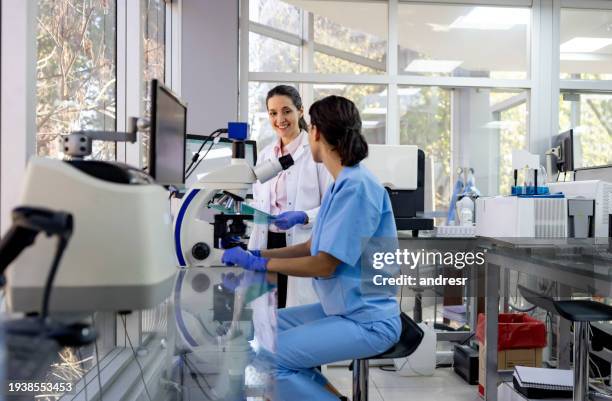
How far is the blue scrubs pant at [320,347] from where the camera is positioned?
65.1 inches

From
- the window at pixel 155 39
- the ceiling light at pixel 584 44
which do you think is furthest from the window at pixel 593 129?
the window at pixel 155 39

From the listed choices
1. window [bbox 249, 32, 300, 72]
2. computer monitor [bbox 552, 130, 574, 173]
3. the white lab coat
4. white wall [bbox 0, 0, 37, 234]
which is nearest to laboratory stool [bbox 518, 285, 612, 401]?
the white lab coat

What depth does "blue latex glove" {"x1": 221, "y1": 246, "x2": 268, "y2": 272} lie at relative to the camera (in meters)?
1.80

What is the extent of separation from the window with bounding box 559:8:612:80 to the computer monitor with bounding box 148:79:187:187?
420 cm

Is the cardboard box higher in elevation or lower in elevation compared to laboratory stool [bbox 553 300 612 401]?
lower

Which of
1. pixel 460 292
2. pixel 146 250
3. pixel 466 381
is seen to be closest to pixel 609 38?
pixel 460 292

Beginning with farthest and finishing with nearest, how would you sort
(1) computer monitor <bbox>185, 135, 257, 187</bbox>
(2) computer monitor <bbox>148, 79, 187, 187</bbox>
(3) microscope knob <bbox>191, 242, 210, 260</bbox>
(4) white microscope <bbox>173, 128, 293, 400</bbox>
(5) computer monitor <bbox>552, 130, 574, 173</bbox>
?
(5) computer monitor <bbox>552, 130, 574, 173</bbox>, (1) computer monitor <bbox>185, 135, 257, 187</bbox>, (3) microscope knob <bbox>191, 242, 210, 260</bbox>, (4) white microscope <bbox>173, 128, 293, 400</bbox>, (2) computer monitor <bbox>148, 79, 187, 187</bbox>

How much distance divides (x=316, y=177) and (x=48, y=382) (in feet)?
4.60

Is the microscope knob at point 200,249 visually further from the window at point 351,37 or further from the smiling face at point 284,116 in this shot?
the window at point 351,37

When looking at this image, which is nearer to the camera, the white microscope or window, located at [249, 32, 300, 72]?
the white microscope

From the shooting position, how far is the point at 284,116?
259 centimetres

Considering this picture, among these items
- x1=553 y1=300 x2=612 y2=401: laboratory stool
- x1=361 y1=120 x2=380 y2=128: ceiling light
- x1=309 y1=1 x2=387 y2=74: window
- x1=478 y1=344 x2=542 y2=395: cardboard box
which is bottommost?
x1=478 y1=344 x2=542 y2=395: cardboard box

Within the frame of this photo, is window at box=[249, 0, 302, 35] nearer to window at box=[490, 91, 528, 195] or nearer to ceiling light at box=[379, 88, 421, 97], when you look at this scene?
ceiling light at box=[379, 88, 421, 97]

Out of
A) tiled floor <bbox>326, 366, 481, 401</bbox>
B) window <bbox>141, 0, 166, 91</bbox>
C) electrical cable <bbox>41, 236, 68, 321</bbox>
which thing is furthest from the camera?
window <bbox>141, 0, 166, 91</bbox>
